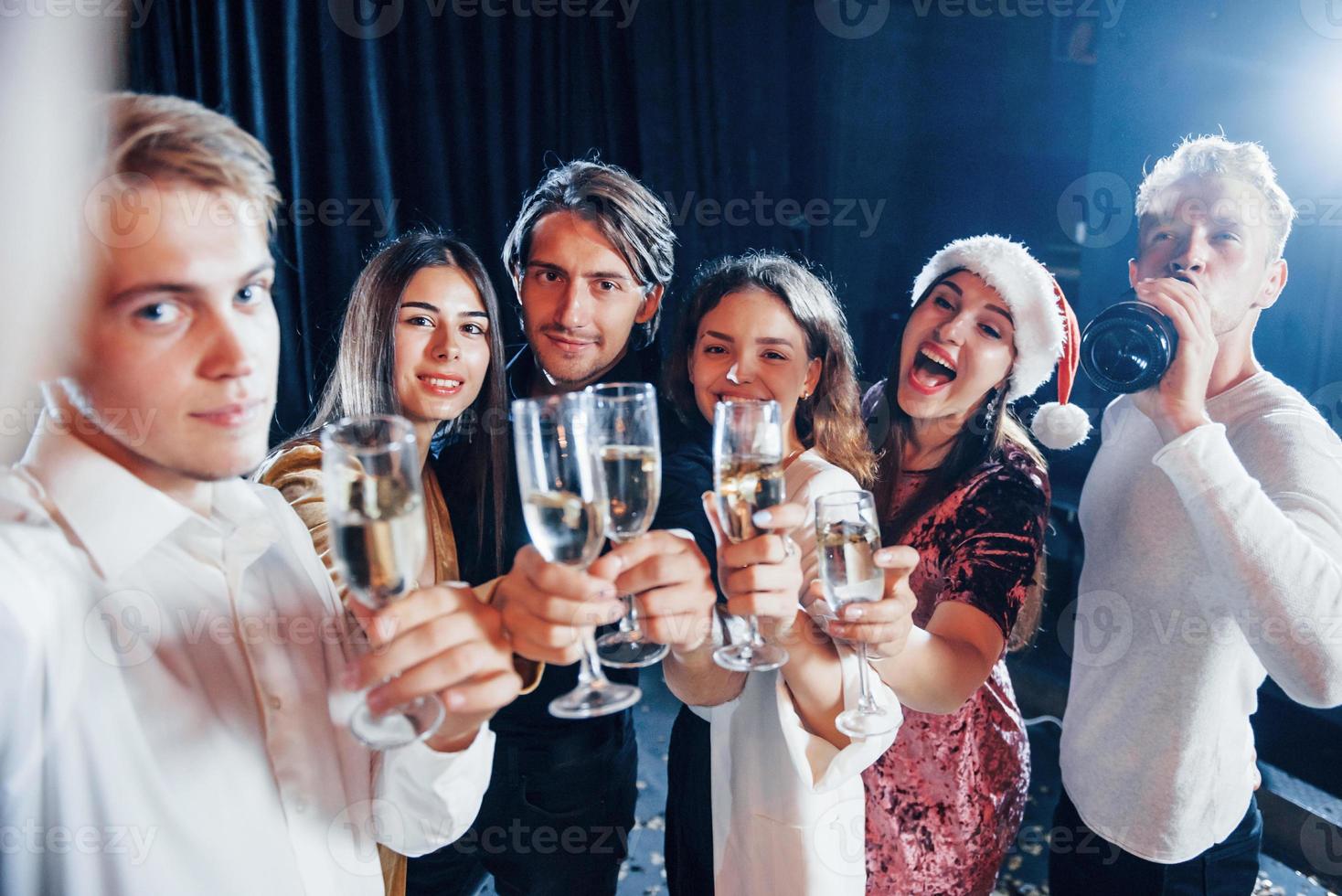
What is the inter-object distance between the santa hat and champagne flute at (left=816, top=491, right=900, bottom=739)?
1.99 feet

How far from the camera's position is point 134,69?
173 cm

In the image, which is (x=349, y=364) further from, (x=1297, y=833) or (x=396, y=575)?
(x=1297, y=833)

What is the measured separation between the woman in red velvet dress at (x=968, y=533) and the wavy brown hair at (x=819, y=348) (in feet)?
0.37

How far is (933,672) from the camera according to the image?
1393 millimetres

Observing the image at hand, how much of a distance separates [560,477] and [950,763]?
1.06 metres

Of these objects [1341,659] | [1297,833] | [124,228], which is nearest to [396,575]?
[124,228]

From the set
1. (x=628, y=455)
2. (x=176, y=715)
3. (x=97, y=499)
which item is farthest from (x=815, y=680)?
(x=97, y=499)

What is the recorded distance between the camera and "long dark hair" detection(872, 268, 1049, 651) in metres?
1.57

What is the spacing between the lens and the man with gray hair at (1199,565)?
138cm

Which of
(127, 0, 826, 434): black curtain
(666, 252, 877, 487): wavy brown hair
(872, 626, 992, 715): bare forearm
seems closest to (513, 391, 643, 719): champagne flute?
(872, 626, 992, 715): bare forearm

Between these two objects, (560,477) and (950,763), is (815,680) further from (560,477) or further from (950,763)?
(560,477)

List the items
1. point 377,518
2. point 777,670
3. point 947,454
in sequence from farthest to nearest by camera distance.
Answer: point 947,454, point 777,670, point 377,518

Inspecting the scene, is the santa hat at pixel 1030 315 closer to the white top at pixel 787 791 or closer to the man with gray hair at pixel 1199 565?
the man with gray hair at pixel 1199 565

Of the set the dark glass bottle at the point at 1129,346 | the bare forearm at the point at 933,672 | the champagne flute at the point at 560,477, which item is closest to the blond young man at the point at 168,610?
the champagne flute at the point at 560,477
